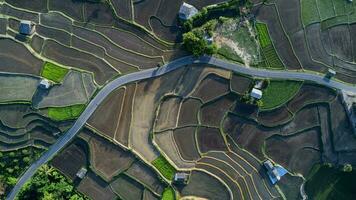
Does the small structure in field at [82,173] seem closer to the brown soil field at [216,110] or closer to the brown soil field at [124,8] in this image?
the brown soil field at [216,110]

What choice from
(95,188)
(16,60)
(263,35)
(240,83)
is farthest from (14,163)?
(263,35)

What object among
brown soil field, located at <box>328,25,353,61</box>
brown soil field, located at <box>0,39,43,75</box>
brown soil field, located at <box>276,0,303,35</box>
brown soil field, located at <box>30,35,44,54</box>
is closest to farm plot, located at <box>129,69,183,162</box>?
brown soil field, located at <box>0,39,43,75</box>

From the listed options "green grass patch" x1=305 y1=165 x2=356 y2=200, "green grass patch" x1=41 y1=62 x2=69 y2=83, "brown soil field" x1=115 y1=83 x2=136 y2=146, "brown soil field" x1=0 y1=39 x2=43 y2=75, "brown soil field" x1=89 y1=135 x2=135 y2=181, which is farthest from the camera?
"green grass patch" x1=305 y1=165 x2=356 y2=200

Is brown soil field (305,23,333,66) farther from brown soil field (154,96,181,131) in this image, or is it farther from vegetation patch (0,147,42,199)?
vegetation patch (0,147,42,199)

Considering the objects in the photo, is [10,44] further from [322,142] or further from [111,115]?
[322,142]

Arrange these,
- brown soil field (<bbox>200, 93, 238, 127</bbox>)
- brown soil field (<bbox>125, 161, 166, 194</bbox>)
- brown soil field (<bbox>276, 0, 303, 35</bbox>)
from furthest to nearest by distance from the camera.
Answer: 1. brown soil field (<bbox>200, 93, 238, 127</bbox>)
2. brown soil field (<bbox>276, 0, 303, 35</bbox>)
3. brown soil field (<bbox>125, 161, 166, 194</bbox>)

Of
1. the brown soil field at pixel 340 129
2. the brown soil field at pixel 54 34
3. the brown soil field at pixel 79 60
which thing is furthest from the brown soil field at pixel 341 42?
the brown soil field at pixel 54 34
